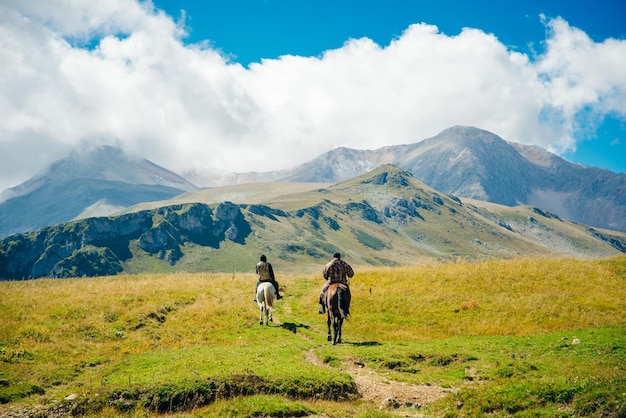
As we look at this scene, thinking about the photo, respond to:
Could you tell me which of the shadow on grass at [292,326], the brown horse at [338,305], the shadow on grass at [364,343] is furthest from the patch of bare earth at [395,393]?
the shadow on grass at [292,326]

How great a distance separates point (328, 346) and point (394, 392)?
6948mm

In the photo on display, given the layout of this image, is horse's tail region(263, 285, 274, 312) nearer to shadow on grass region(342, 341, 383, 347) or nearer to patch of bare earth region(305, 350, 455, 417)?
shadow on grass region(342, 341, 383, 347)

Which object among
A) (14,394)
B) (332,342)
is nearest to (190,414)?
(14,394)

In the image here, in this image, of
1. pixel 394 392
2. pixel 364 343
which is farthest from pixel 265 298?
pixel 394 392

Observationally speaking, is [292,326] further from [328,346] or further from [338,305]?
[328,346]

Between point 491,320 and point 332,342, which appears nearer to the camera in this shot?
point 332,342

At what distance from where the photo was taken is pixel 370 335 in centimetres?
2609

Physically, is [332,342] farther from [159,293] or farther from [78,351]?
[159,293]

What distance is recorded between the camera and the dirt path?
48.2 feet

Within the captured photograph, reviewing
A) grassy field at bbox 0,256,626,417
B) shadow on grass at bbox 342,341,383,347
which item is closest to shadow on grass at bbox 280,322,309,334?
grassy field at bbox 0,256,626,417

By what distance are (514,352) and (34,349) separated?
23760 millimetres

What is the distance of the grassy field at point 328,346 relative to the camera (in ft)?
45.5

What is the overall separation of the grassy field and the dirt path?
0.92 feet

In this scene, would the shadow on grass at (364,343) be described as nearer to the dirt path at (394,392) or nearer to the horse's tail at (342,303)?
the horse's tail at (342,303)
